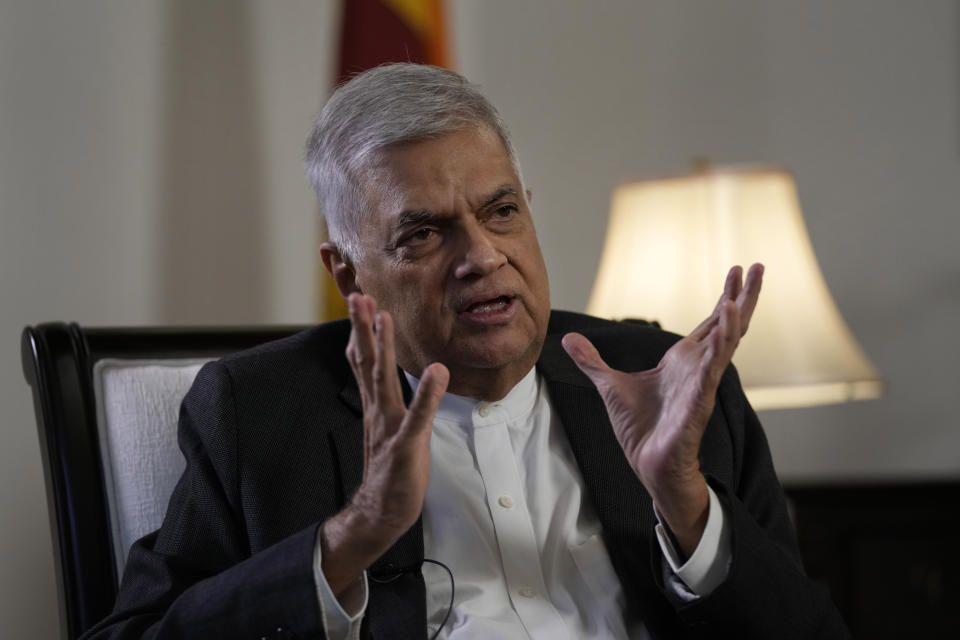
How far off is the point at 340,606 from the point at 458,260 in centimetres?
47

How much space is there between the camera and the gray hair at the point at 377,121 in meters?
1.44

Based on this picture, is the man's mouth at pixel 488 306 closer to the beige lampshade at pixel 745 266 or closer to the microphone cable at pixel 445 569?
the microphone cable at pixel 445 569

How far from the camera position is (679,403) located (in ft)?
3.88

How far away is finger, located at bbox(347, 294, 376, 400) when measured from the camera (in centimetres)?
110

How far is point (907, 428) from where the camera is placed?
10.2 feet

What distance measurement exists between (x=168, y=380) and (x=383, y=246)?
389 millimetres

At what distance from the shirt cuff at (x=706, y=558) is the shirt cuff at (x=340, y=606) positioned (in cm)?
36

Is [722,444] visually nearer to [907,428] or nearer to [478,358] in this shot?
[478,358]

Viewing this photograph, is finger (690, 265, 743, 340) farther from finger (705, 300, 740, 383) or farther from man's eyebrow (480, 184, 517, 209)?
man's eyebrow (480, 184, 517, 209)

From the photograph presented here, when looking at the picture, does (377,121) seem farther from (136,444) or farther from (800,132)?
(800,132)

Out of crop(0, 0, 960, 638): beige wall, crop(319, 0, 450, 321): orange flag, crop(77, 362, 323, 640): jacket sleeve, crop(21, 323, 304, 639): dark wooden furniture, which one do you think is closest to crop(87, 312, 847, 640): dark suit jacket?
crop(77, 362, 323, 640): jacket sleeve

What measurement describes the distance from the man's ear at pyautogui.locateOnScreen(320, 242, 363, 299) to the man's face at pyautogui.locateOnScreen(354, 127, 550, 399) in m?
0.10

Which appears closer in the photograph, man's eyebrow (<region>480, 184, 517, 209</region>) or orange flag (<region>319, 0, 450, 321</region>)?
man's eyebrow (<region>480, 184, 517, 209</region>)

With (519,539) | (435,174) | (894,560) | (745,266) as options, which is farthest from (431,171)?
(894,560)
